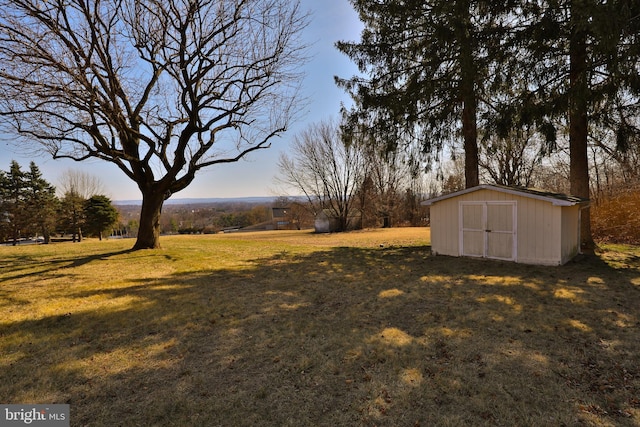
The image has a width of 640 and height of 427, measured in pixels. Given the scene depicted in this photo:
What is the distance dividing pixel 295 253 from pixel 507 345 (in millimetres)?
8754

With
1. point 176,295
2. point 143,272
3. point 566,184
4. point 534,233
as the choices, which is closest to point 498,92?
point 534,233

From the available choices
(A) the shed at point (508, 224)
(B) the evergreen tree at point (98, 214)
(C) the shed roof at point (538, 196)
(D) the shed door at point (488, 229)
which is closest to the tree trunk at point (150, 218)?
(C) the shed roof at point (538, 196)

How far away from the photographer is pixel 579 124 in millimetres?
9508

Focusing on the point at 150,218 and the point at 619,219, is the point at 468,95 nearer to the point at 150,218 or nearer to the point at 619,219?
the point at 619,219

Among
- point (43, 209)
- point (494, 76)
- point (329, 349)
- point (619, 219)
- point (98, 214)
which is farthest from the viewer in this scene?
point (98, 214)

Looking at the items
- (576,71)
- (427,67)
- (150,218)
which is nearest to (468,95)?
(427,67)

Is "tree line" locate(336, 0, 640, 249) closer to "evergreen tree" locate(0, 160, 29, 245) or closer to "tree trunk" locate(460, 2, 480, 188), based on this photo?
"tree trunk" locate(460, 2, 480, 188)

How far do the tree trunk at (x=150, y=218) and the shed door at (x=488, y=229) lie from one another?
33.6 ft

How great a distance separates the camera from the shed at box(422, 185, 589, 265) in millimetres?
8078

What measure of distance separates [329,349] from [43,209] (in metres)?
32.3

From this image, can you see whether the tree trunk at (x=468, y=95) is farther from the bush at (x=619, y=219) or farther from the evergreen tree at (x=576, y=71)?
the bush at (x=619, y=219)

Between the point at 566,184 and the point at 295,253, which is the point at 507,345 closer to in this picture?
the point at 295,253

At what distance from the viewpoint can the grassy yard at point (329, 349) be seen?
2633 mm

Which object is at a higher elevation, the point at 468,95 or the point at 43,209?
the point at 468,95
